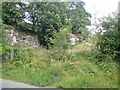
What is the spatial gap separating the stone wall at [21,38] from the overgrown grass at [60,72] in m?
1.95

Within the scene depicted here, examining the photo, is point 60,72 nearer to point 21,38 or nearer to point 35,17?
point 21,38

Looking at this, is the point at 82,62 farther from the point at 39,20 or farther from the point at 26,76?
the point at 39,20

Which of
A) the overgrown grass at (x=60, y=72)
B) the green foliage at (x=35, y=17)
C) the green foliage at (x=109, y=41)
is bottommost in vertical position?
the overgrown grass at (x=60, y=72)

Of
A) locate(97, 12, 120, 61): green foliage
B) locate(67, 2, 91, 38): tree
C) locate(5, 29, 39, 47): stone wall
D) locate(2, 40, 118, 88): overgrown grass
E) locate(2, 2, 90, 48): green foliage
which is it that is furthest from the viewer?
locate(67, 2, 91, 38): tree

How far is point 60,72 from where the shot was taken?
4816mm

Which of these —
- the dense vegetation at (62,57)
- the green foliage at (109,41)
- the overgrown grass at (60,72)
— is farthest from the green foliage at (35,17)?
the overgrown grass at (60,72)

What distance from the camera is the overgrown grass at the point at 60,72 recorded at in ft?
13.5

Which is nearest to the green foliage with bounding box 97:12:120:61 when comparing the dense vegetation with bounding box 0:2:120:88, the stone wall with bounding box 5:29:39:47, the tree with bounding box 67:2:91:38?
the dense vegetation with bounding box 0:2:120:88

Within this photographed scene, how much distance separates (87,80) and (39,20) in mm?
6035

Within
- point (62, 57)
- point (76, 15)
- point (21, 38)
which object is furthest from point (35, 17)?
point (76, 15)

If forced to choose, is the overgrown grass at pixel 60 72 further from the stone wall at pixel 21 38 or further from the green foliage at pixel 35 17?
the green foliage at pixel 35 17

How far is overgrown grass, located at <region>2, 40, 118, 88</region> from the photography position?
4.12 meters

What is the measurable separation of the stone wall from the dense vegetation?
44 cm

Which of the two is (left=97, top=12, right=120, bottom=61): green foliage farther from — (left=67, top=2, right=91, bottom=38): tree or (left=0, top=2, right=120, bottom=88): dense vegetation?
(left=67, top=2, right=91, bottom=38): tree
